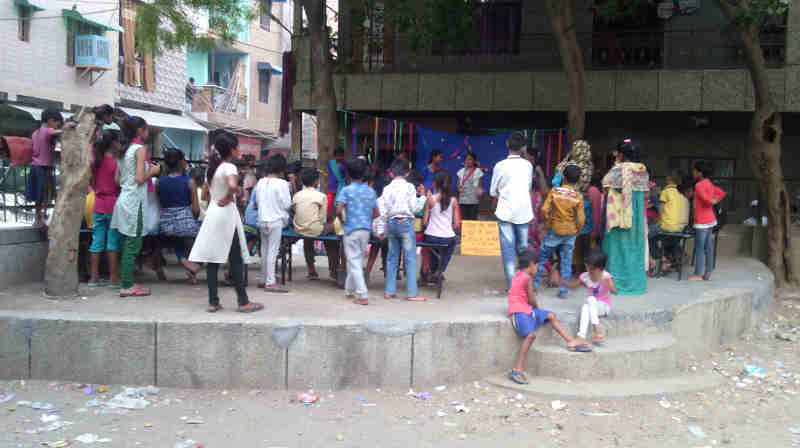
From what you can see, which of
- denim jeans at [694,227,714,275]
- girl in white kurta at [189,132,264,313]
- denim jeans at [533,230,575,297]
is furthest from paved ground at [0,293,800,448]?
denim jeans at [694,227,714,275]

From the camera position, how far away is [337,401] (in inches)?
214

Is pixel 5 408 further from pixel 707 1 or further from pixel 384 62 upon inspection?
pixel 707 1

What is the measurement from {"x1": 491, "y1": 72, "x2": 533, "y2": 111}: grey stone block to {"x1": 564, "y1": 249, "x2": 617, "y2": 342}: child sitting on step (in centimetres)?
825

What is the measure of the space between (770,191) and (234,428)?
9462 mm

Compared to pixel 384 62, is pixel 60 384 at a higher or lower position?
lower

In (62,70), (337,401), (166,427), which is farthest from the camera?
(62,70)

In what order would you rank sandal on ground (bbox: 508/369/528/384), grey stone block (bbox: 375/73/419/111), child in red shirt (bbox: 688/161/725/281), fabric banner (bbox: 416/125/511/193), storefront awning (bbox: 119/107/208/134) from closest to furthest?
1. sandal on ground (bbox: 508/369/528/384)
2. child in red shirt (bbox: 688/161/725/281)
3. fabric banner (bbox: 416/125/511/193)
4. grey stone block (bbox: 375/73/419/111)
5. storefront awning (bbox: 119/107/208/134)

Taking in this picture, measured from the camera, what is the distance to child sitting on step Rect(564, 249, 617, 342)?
601 cm

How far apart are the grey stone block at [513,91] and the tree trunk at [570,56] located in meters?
2.66

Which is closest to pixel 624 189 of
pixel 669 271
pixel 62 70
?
pixel 669 271

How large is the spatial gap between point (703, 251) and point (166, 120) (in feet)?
72.2

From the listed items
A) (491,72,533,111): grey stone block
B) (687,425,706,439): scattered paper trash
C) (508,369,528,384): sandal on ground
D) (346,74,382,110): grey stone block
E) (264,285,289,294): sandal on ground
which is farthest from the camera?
(346,74,382,110): grey stone block

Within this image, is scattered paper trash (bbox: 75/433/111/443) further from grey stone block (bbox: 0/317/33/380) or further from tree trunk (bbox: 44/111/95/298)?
tree trunk (bbox: 44/111/95/298)

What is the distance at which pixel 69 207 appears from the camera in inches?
250
